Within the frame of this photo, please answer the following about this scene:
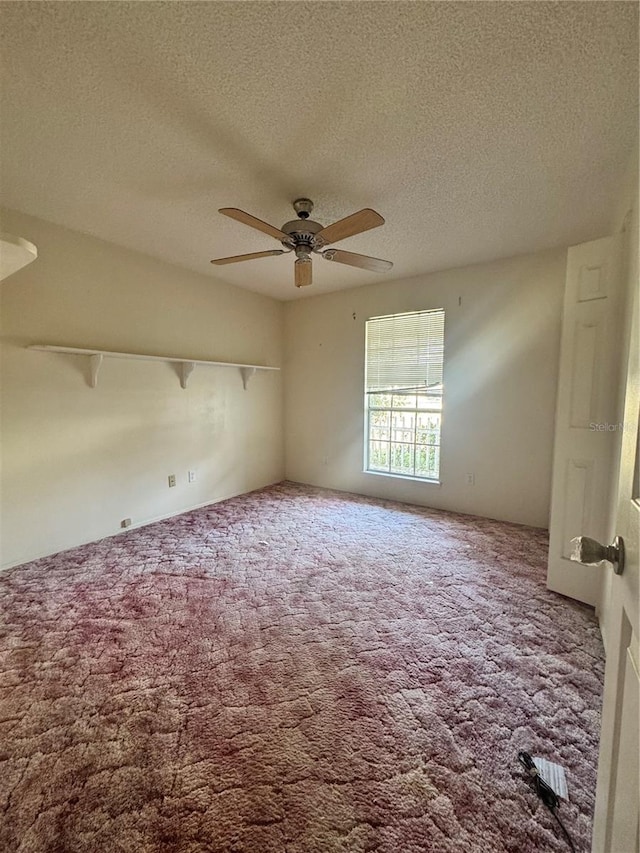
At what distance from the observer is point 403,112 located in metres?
1.65

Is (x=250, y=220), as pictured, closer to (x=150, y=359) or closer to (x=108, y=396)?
(x=150, y=359)

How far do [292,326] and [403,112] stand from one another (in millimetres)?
3378

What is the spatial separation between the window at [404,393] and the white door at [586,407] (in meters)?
1.71

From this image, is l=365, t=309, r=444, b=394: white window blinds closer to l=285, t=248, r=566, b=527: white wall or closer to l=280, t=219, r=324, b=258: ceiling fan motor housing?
l=285, t=248, r=566, b=527: white wall

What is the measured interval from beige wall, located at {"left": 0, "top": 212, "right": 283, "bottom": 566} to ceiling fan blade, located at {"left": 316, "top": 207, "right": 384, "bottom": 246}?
6.78 ft

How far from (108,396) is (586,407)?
3710mm

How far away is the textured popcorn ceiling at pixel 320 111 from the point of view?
126 cm

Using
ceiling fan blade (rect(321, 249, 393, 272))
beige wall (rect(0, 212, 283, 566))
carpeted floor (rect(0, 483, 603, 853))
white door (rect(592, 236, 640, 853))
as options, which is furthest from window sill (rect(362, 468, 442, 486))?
white door (rect(592, 236, 640, 853))

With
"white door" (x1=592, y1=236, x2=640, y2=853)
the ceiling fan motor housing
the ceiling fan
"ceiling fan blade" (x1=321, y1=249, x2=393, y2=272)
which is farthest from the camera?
"ceiling fan blade" (x1=321, y1=249, x2=393, y2=272)

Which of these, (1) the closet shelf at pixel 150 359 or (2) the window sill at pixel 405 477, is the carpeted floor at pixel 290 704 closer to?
(2) the window sill at pixel 405 477

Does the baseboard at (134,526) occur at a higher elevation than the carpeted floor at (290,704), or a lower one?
higher

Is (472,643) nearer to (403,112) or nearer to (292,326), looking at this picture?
(403,112)

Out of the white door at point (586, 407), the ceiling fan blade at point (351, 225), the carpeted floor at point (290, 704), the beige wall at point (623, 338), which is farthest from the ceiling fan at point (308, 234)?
the carpeted floor at point (290, 704)

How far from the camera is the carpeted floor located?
3.56 feet
